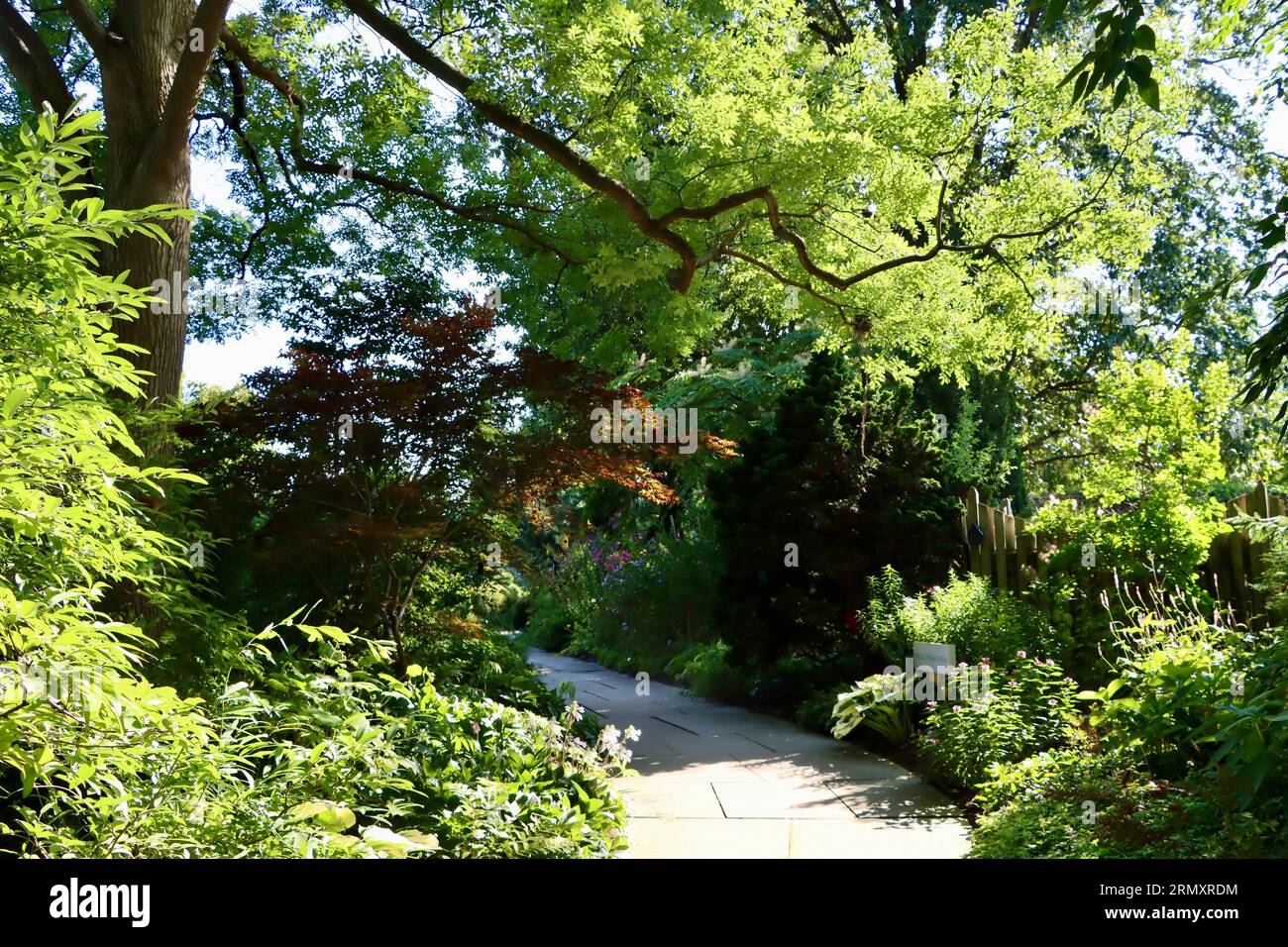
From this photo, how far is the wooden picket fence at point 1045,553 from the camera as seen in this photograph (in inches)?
265

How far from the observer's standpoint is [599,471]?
7133 mm

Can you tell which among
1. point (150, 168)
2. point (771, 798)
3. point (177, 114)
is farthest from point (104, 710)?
point (177, 114)

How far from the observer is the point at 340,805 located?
3.96 m

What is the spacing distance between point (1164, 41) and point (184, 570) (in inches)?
377

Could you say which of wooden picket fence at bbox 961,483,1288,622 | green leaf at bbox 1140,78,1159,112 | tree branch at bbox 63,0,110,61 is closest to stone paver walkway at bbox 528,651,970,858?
wooden picket fence at bbox 961,483,1288,622

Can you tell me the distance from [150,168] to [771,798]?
568 cm

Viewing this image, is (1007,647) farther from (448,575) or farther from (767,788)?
(448,575)

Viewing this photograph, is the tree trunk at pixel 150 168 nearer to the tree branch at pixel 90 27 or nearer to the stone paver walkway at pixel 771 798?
the tree branch at pixel 90 27

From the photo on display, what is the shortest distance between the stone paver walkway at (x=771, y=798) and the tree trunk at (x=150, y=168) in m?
4.12

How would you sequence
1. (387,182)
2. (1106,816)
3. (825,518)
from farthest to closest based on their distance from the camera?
(387,182), (825,518), (1106,816)

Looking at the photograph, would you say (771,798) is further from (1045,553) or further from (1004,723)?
(1045,553)

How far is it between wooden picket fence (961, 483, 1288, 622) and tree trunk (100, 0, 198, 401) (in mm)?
6259

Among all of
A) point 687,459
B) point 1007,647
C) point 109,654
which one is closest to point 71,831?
point 109,654

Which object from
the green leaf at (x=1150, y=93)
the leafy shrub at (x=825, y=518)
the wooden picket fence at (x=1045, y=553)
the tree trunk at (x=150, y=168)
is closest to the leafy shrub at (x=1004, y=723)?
the wooden picket fence at (x=1045, y=553)
